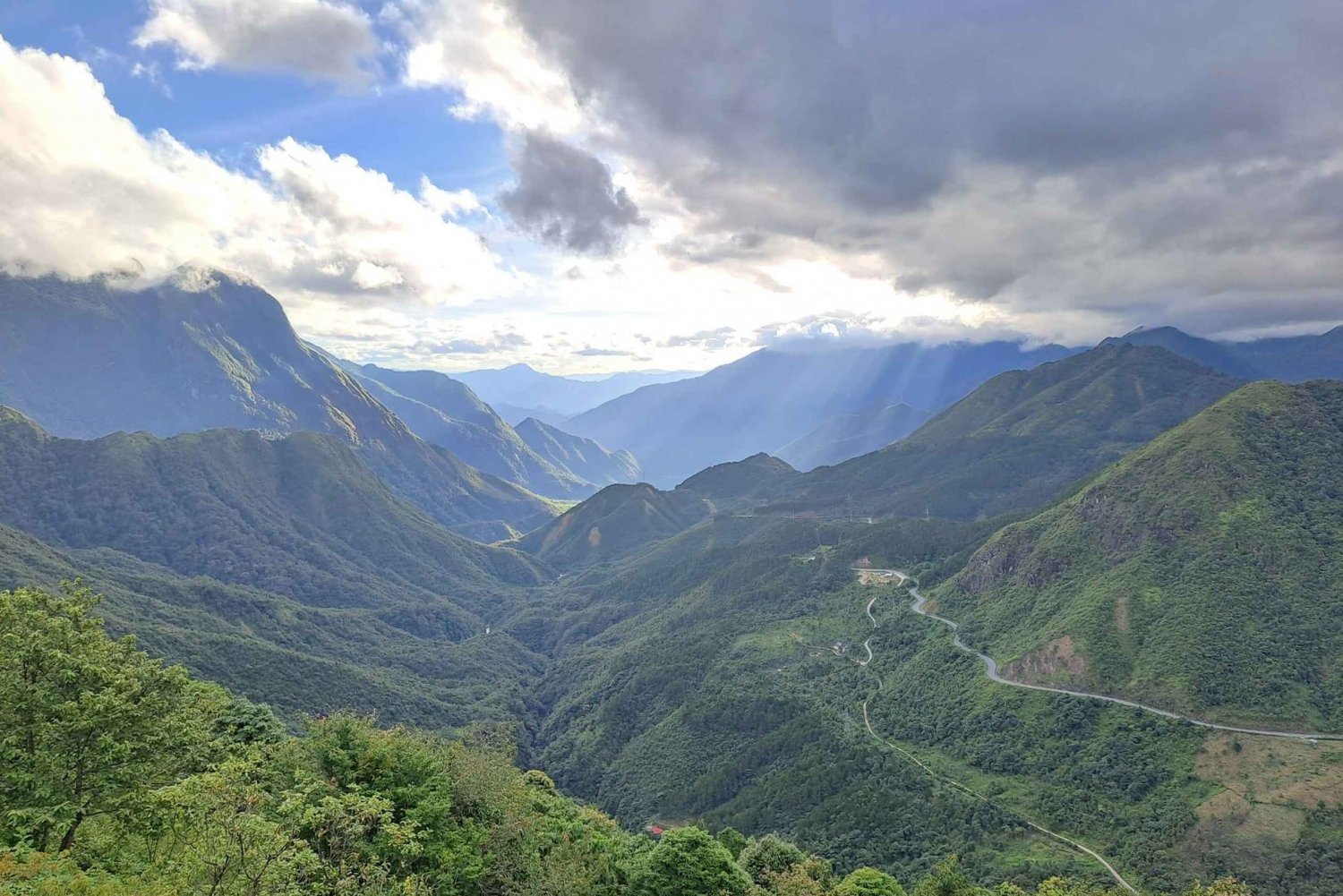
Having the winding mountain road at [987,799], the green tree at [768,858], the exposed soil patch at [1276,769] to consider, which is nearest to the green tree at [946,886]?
the green tree at [768,858]

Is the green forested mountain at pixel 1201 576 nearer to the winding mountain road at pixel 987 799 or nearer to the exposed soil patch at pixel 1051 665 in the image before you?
the exposed soil patch at pixel 1051 665

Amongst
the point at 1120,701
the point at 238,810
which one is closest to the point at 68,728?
the point at 238,810

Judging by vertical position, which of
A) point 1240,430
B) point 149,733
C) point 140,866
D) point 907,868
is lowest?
point 907,868

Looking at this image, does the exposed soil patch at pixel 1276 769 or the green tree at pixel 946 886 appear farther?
the exposed soil patch at pixel 1276 769

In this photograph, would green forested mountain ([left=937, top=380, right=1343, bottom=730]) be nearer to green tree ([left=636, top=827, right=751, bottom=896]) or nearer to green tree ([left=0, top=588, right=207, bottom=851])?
green tree ([left=636, top=827, right=751, bottom=896])

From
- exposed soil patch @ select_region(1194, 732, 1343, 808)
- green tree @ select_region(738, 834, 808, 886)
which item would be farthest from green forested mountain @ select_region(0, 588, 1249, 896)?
exposed soil patch @ select_region(1194, 732, 1343, 808)

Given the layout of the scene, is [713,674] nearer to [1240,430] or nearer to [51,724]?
[1240,430]

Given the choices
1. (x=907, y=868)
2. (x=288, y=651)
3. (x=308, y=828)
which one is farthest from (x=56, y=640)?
(x=288, y=651)
